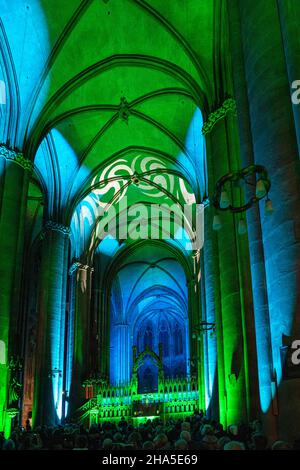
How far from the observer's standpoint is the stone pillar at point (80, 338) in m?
22.8

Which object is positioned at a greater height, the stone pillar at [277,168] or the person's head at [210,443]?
the stone pillar at [277,168]

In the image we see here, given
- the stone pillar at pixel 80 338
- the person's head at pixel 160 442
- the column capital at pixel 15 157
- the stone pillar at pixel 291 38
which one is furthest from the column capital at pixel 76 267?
the person's head at pixel 160 442

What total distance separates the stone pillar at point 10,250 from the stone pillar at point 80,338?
9.25m

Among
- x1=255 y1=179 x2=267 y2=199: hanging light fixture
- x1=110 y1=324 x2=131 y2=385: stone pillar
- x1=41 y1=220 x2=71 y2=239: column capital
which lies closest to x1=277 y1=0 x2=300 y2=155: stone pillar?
x1=255 y1=179 x2=267 y2=199: hanging light fixture

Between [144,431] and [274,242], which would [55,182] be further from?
[274,242]

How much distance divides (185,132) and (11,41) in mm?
8233

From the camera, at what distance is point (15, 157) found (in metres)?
15.7

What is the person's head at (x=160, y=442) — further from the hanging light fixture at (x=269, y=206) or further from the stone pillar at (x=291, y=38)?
the stone pillar at (x=291, y=38)

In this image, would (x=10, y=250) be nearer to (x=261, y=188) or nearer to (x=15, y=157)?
(x=15, y=157)

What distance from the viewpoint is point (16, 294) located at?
576 inches

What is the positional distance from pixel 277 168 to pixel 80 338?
19.3 m

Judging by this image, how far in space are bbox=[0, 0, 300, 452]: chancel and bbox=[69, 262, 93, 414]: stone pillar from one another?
9 cm

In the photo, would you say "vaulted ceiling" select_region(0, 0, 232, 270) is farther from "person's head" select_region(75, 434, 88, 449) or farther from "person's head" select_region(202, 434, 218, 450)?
"person's head" select_region(202, 434, 218, 450)
